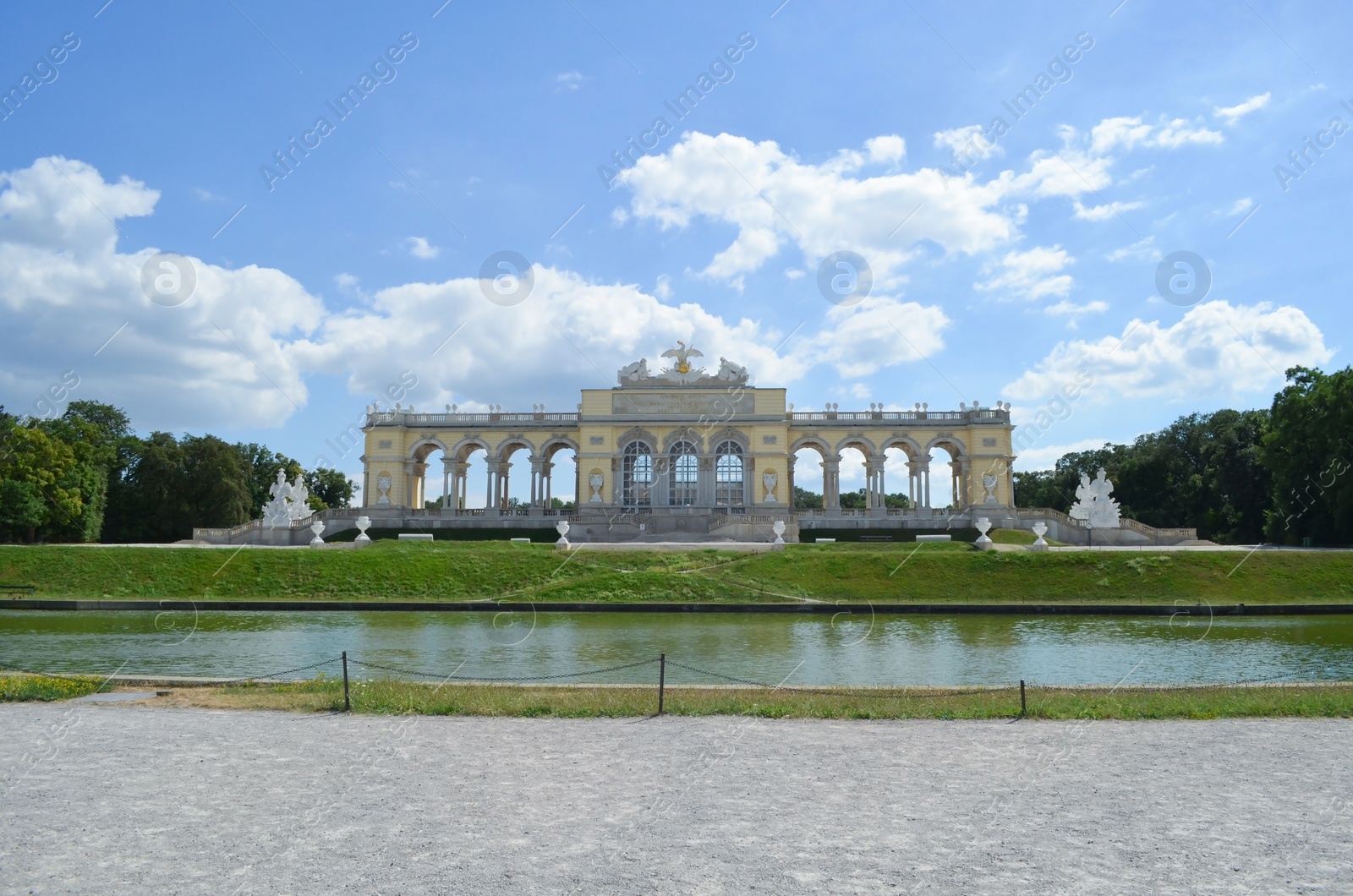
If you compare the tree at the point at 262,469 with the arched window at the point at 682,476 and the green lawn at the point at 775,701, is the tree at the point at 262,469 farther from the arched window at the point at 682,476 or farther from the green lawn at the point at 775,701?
the green lawn at the point at 775,701

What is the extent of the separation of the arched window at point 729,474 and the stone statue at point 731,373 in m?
4.06

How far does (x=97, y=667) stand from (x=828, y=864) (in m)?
13.9

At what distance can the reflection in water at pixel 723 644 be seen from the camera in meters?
15.5

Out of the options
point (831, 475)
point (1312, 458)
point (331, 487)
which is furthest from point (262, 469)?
point (1312, 458)

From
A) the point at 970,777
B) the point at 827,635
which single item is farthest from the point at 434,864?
the point at 827,635

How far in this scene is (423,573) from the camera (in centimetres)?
3241

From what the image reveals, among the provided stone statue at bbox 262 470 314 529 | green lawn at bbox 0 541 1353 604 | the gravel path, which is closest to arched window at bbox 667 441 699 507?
stone statue at bbox 262 470 314 529

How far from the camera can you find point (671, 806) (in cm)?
734

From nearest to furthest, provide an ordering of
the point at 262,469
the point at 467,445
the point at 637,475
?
the point at 637,475 < the point at 467,445 < the point at 262,469

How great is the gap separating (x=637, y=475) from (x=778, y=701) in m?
48.8

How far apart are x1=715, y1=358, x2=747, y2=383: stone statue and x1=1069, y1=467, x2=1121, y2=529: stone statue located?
862 inches

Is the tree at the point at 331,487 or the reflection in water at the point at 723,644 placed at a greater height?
the tree at the point at 331,487

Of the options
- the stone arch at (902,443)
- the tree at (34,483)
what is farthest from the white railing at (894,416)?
the tree at (34,483)

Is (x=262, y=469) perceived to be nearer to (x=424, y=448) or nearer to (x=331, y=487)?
(x=331, y=487)
